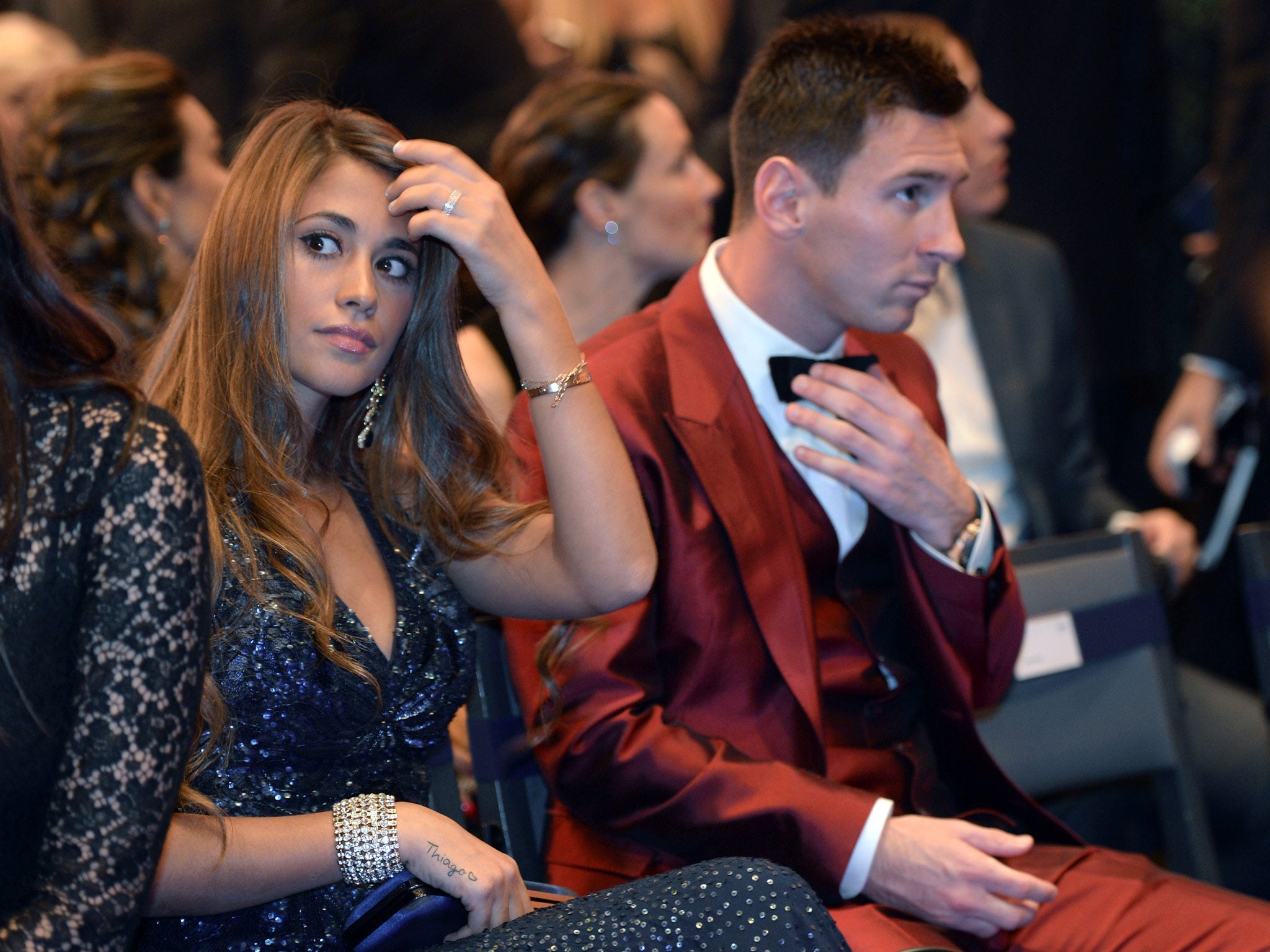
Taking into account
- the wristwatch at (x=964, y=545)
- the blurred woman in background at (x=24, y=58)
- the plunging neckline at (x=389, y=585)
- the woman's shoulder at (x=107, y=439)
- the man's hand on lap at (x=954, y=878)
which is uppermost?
the blurred woman in background at (x=24, y=58)

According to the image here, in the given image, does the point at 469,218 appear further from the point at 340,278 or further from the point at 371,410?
the point at 371,410

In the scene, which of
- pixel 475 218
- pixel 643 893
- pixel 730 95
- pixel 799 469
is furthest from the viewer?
pixel 730 95

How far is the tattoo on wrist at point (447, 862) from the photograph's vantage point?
1388 mm

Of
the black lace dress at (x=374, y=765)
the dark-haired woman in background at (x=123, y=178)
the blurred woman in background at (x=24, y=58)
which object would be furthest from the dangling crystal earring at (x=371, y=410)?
the blurred woman in background at (x=24, y=58)

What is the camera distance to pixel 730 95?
3.96 metres

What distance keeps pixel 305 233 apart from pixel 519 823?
84 centimetres

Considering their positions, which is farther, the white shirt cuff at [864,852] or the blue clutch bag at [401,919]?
the white shirt cuff at [864,852]

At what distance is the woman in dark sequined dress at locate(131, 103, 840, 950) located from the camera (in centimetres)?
139

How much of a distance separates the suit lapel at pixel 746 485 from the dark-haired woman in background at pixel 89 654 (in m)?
0.86

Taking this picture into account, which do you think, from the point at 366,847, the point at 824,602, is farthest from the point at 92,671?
the point at 824,602

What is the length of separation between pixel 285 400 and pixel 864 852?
0.90 m

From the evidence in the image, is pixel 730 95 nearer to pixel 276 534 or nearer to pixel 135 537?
pixel 276 534

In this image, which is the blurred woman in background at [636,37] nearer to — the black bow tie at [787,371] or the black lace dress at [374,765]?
the black bow tie at [787,371]

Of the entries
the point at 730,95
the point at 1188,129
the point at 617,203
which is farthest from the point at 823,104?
the point at 1188,129
